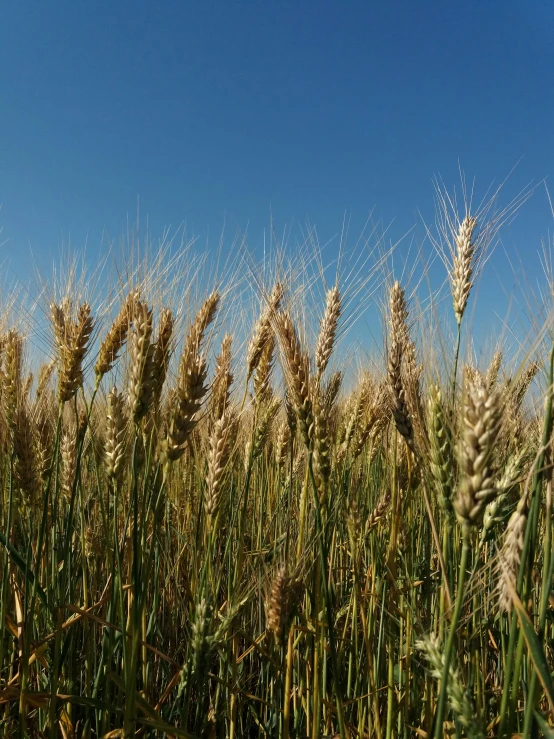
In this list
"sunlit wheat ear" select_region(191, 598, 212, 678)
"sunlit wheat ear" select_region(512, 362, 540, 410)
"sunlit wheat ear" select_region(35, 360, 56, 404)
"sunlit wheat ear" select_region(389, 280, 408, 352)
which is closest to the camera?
"sunlit wheat ear" select_region(191, 598, 212, 678)

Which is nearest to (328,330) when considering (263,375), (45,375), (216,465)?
(263,375)

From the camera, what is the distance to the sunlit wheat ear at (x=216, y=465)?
1531 mm

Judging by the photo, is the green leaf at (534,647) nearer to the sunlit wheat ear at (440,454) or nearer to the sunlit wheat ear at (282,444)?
the sunlit wheat ear at (440,454)

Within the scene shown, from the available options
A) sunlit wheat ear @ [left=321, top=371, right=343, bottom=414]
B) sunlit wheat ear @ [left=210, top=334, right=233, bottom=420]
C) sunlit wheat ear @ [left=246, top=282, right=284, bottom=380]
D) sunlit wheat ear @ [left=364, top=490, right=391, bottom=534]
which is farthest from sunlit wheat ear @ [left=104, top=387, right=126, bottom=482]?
sunlit wheat ear @ [left=364, top=490, right=391, bottom=534]

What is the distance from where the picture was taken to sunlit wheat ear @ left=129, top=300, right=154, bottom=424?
142cm

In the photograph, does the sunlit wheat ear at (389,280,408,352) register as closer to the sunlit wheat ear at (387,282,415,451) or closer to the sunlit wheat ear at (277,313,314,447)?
the sunlit wheat ear at (387,282,415,451)

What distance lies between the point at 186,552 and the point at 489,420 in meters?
1.99

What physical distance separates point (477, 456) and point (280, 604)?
29.5 inches

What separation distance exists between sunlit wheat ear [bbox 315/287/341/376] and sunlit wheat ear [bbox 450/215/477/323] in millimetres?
460

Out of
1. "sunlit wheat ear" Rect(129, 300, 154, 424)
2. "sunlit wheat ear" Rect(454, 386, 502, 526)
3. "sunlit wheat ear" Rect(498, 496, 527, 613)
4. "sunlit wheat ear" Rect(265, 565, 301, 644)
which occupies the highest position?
"sunlit wheat ear" Rect(129, 300, 154, 424)

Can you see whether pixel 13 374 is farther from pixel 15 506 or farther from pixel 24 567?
pixel 24 567

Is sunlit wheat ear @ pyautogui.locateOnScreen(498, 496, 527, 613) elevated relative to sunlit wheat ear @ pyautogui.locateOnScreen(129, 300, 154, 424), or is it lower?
lower

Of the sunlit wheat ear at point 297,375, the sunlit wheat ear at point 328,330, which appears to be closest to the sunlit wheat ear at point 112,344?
the sunlit wheat ear at point 297,375

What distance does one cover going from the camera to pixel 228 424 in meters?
1.74
